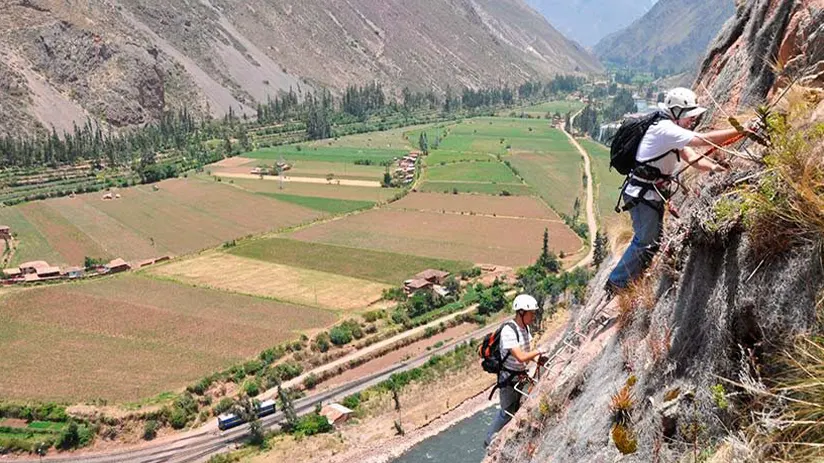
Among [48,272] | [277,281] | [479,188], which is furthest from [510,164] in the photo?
[48,272]

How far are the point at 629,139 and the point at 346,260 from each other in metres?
55.4

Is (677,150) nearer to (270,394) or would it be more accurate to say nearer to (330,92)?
(270,394)

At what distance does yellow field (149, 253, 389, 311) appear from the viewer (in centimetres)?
5256

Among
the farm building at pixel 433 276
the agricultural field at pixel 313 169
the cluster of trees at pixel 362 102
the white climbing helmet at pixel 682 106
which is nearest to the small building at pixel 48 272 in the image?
the farm building at pixel 433 276

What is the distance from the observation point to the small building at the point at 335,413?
37.0 meters

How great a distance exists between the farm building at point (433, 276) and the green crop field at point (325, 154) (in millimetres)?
58135

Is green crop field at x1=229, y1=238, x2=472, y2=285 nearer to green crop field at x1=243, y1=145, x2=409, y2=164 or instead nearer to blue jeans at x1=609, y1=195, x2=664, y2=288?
blue jeans at x1=609, y1=195, x2=664, y2=288

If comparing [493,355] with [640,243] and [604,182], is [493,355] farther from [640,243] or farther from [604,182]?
[604,182]

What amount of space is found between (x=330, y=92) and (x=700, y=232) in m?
182

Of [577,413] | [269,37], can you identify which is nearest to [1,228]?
[577,413]

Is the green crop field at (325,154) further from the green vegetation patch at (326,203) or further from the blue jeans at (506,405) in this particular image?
the blue jeans at (506,405)

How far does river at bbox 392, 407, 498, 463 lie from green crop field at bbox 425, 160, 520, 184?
63.2 meters

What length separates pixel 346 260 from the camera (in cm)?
6216

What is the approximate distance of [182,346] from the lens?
144 ft
